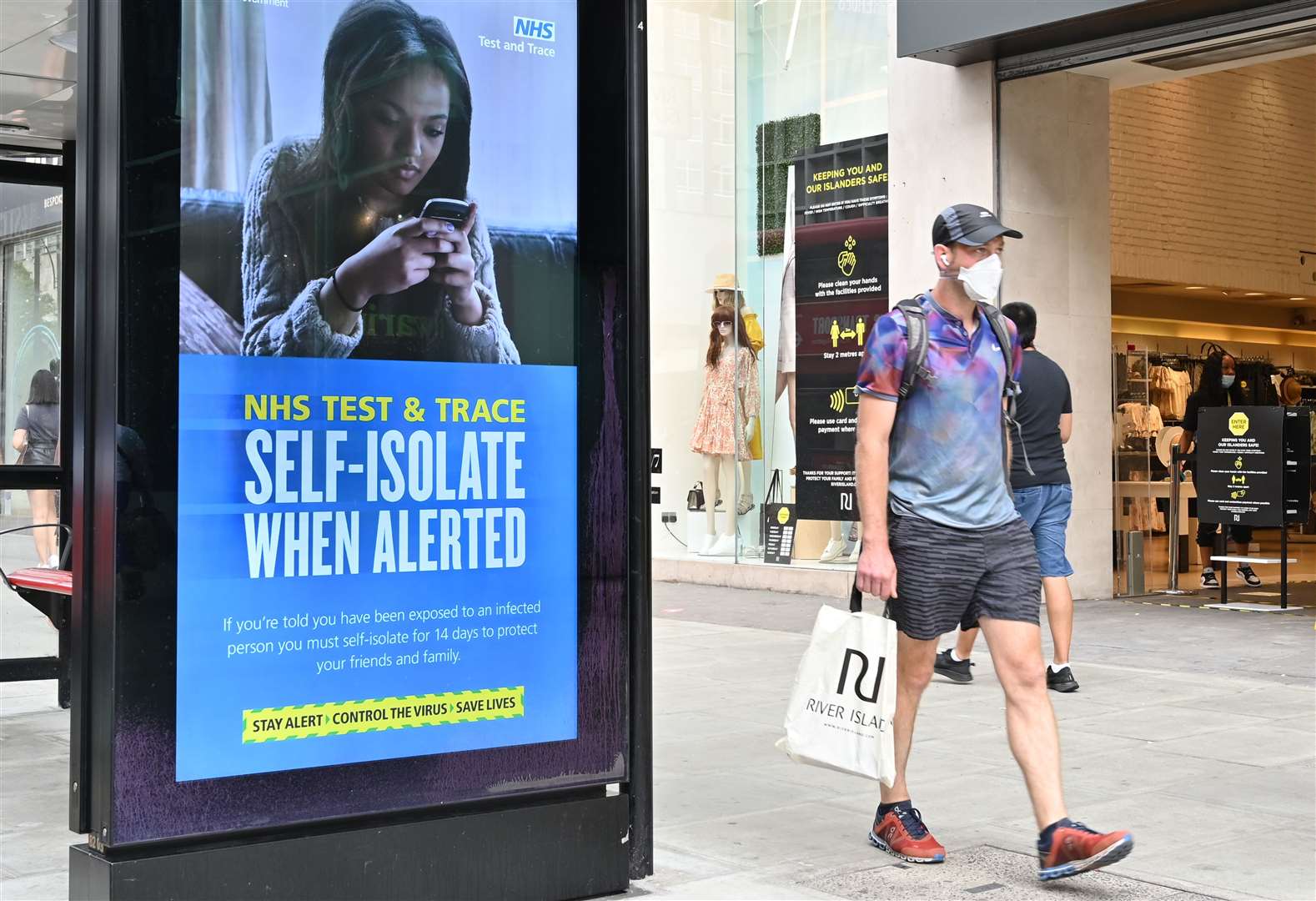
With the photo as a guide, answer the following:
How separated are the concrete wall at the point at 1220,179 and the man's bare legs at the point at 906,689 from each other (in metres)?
12.3

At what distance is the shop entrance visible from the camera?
12.7 m

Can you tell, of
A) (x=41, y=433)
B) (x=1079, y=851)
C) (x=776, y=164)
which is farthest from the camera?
(x=776, y=164)

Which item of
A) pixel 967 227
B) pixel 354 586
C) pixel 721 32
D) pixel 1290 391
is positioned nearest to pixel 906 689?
pixel 967 227

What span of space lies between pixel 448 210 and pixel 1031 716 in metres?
2.37

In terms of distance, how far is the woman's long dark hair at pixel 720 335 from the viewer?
15.6 m

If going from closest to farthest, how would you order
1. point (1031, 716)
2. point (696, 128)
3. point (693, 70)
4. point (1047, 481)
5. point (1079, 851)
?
point (1079, 851) < point (1031, 716) < point (1047, 481) < point (696, 128) < point (693, 70)

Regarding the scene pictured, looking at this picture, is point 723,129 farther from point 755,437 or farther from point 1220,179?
point 1220,179

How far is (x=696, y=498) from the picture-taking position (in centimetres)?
1625

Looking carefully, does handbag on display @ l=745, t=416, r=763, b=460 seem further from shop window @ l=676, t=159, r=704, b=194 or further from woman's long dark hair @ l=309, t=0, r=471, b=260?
woman's long dark hair @ l=309, t=0, r=471, b=260

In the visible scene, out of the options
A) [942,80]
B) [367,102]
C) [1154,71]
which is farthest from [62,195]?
[1154,71]

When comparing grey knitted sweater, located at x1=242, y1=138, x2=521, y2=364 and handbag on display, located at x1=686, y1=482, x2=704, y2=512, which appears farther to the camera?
handbag on display, located at x1=686, y1=482, x2=704, y2=512

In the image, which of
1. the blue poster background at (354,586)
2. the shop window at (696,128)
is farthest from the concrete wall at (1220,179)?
the blue poster background at (354,586)

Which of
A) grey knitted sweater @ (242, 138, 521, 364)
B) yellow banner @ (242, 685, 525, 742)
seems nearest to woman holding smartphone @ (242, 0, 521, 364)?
grey knitted sweater @ (242, 138, 521, 364)

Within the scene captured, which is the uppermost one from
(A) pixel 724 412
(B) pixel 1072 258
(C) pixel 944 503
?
(B) pixel 1072 258
